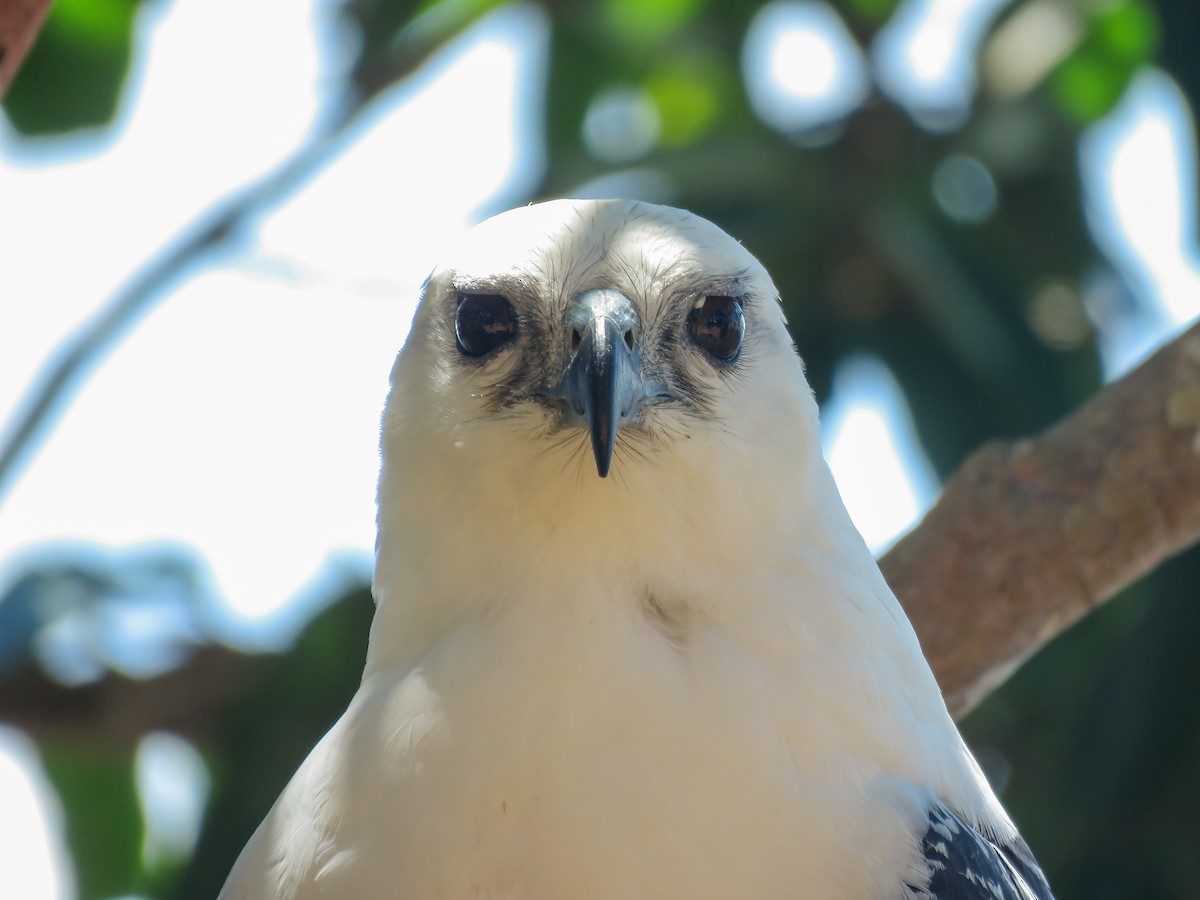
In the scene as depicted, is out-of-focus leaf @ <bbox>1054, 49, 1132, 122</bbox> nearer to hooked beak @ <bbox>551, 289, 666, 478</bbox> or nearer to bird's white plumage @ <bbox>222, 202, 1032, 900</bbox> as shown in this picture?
bird's white plumage @ <bbox>222, 202, 1032, 900</bbox>

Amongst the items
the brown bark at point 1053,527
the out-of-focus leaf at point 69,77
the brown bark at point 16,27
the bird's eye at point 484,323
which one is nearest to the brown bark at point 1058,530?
the brown bark at point 1053,527

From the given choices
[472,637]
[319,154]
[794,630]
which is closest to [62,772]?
[319,154]

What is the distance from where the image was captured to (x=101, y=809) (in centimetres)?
572

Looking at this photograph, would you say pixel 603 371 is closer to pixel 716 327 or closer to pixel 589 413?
pixel 589 413

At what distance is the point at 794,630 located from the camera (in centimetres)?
304

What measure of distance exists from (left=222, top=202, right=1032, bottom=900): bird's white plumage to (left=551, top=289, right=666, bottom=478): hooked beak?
64 mm

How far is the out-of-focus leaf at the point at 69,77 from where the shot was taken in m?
5.36

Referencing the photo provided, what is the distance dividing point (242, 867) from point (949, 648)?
1879mm

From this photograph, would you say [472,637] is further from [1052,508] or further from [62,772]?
[62,772]

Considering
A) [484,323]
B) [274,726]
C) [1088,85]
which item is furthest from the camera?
[1088,85]

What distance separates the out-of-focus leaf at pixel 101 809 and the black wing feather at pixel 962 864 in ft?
12.0

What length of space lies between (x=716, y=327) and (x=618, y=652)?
0.83m

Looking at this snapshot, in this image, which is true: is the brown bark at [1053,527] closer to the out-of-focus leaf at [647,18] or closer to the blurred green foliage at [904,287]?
the blurred green foliage at [904,287]

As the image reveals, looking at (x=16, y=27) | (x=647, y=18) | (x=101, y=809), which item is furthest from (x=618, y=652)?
(x=647, y=18)
